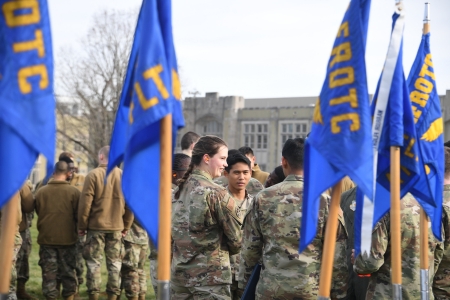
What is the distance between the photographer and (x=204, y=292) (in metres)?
6.51

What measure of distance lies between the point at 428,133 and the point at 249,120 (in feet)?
190

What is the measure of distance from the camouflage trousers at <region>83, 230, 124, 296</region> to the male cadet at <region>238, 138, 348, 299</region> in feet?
17.1

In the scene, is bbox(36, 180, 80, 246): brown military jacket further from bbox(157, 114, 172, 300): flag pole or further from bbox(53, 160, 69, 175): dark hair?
bbox(157, 114, 172, 300): flag pole

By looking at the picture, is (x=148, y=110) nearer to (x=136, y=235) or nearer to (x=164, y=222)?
(x=164, y=222)

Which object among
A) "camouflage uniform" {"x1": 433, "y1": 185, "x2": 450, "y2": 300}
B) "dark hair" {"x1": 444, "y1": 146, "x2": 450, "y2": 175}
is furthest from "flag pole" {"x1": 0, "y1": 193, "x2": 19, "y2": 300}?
"camouflage uniform" {"x1": 433, "y1": 185, "x2": 450, "y2": 300}

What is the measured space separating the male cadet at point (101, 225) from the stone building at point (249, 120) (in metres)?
50.7

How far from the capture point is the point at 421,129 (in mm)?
5867

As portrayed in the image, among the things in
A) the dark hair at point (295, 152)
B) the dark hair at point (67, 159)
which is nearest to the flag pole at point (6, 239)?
the dark hair at point (295, 152)

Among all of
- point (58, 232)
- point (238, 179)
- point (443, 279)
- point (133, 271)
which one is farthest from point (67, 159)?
point (443, 279)

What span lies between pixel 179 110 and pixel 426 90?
240cm

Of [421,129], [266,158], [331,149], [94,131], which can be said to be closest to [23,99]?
[331,149]

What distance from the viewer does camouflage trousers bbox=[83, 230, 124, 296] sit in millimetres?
10898

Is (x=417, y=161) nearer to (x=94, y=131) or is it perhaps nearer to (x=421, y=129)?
(x=421, y=129)

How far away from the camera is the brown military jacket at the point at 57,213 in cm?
1092
